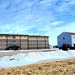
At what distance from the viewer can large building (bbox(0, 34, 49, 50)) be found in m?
44.9

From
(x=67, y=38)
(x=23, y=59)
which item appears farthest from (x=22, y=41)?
(x=23, y=59)

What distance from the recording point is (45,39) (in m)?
50.1

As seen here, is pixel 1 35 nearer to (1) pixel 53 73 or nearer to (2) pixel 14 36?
(2) pixel 14 36

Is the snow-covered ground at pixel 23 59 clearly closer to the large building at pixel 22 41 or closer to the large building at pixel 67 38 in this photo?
the large building at pixel 22 41

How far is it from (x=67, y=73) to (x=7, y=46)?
37.8 m

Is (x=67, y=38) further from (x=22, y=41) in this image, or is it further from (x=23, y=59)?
(x=23, y=59)

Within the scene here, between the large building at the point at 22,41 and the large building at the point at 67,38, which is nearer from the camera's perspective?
the large building at the point at 22,41

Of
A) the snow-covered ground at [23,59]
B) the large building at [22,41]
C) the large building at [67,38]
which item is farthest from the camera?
the large building at [67,38]

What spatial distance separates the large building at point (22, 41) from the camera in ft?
147


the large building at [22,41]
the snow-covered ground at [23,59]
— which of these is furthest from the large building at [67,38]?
the snow-covered ground at [23,59]

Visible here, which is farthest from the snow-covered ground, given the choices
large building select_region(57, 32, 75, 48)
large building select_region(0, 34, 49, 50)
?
large building select_region(57, 32, 75, 48)

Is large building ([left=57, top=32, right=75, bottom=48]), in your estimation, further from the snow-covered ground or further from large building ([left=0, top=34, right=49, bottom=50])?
the snow-covered ground

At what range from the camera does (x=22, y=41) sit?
4716 cm

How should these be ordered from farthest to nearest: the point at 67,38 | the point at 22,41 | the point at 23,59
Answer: the point at 67,38
the point at 22,41
the point at 23,59
